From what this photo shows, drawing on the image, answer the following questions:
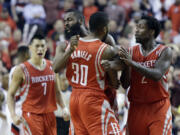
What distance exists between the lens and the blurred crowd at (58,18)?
14.1m

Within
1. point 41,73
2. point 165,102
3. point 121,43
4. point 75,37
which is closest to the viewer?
point 75,37

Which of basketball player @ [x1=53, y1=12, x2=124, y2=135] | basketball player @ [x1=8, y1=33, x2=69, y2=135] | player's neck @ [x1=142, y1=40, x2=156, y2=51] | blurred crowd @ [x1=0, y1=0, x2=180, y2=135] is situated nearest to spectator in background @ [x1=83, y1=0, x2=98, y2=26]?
blurred crowd @ [x1=0, y1=0, x2=180, y2=135]

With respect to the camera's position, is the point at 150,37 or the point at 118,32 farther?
the point at 118,32

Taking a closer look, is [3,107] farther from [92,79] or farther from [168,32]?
[168,32]

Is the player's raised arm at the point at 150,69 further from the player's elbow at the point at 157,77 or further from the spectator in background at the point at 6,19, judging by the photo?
the spectator in background at the point at 6,19

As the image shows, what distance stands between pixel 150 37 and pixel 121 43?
263 inches

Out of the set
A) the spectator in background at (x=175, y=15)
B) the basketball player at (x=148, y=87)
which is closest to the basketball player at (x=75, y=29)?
the basketball player at (x=148, y=87)

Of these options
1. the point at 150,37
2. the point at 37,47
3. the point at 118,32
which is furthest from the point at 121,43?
→ the point at 150,37

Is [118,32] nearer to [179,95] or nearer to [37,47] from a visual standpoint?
[179,95]

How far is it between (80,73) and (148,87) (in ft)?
3.29

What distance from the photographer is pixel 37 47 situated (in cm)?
740

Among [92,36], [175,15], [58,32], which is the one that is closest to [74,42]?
[92,36]

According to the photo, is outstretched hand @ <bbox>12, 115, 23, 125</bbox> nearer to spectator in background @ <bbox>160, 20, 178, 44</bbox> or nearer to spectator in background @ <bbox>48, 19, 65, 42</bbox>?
spectator in background @ <bbox>48, 19, 65, 42</bbox>

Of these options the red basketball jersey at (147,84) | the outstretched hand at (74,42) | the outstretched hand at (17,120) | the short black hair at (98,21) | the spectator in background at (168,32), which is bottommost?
the outstretched hand at (17,120)
